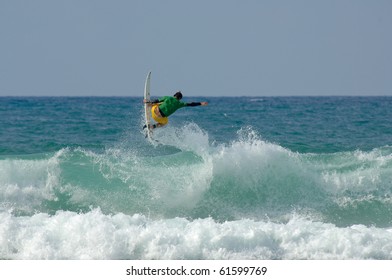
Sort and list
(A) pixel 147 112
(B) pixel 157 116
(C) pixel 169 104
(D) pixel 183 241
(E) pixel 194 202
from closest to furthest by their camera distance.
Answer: (D) pixel 183 241
(C) pixel 169 104
(E) pixel 194 202
(B) pixel 157 116
(A) pixel 147 112

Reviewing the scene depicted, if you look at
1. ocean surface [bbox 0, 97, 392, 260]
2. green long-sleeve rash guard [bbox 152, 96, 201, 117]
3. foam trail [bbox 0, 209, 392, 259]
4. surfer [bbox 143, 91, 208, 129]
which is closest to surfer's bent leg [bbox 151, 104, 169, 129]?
surfer [bbox 143, 91, 208, 129]

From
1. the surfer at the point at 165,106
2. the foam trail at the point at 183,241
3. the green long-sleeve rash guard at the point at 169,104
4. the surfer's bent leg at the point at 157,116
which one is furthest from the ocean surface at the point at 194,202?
the green long-sleeve rash guard at the point at 169,104

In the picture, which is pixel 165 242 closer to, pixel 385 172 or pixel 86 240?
pixel 86 240

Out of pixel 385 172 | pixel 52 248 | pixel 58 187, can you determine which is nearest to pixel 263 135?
pixel 385 172

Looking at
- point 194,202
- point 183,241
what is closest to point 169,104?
point 194,202

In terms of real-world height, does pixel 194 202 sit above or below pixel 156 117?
below

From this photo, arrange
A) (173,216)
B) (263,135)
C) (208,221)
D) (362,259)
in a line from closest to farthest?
(362,259) → (208,221) → (173,216) → (263,135)

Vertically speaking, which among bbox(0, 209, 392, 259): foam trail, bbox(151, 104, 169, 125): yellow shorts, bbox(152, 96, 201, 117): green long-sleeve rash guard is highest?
bbox(152, 96, 201, 117): green long-sleeve rash guard

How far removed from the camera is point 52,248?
11141mm

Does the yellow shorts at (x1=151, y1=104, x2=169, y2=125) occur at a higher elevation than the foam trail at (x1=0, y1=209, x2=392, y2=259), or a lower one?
higher

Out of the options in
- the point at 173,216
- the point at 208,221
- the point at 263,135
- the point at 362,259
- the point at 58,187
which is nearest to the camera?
the point at 362,259

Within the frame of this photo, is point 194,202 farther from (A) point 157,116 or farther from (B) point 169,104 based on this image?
(B) point 169,104

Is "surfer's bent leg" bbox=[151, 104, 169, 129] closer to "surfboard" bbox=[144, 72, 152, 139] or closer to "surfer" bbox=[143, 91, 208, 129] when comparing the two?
"surfer" bbox=[143, 91, 208, 129]

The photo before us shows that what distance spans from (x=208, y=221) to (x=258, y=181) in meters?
3.60
